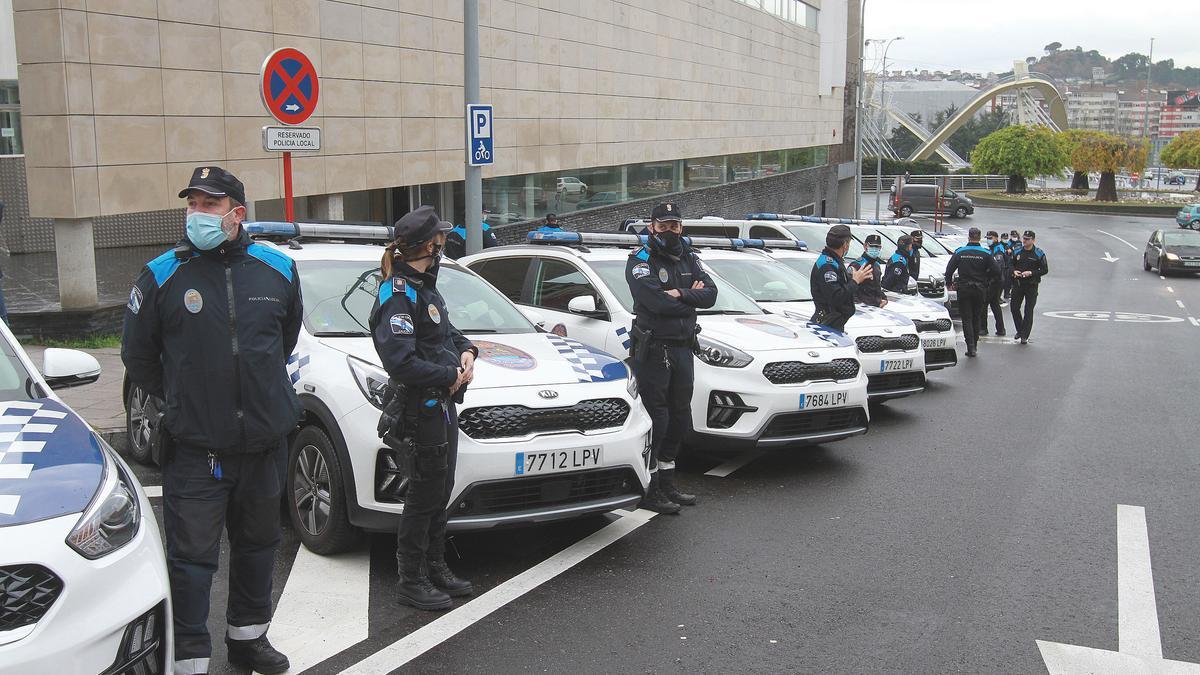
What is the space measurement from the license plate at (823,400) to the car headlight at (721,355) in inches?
19.2

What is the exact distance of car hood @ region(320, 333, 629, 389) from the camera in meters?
5.72

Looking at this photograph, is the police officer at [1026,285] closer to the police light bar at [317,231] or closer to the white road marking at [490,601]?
the white road marking at [490,601]

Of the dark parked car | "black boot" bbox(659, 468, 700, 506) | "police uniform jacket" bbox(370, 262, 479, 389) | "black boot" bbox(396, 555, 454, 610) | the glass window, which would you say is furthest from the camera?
the dark parked car

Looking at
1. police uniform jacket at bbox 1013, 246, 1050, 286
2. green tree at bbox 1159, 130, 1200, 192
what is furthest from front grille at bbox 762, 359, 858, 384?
green tree at bbox 1159, 130, 1200, 192

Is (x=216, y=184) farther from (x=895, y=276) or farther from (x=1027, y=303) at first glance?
(x=1027, y=303)

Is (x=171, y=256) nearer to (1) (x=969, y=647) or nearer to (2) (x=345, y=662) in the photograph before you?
(2) (x=345, y=662)

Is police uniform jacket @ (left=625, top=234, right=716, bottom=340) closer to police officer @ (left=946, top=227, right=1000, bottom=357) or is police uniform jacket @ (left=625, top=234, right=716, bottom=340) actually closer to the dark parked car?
police officer @ (left=946, top=227, right=1000, bottom=357)

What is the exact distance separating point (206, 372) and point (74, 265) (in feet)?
29.8

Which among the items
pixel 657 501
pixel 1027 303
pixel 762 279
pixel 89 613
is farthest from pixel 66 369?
pixel 1027 303

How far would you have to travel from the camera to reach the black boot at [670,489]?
6.90 metres

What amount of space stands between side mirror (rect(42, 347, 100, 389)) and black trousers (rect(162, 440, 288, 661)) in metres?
0.80

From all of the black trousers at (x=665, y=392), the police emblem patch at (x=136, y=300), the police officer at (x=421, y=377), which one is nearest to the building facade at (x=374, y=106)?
the black trousers at (x=665, y=392)

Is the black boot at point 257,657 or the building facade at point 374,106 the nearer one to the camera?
the black boot at point 257,657

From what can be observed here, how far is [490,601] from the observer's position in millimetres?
5234
